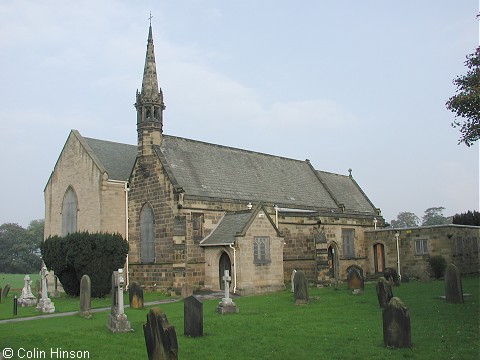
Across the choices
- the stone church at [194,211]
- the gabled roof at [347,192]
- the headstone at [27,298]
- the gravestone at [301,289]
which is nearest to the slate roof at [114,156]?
the stone church at [194,211]

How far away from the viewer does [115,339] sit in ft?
48.9

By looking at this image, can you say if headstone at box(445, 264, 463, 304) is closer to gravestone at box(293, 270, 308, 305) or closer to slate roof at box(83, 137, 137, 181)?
gravestone at box(293, 270, 308, 305)

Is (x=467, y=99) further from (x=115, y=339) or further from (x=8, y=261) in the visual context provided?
(x=8, y=261)

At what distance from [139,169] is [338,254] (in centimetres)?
1655

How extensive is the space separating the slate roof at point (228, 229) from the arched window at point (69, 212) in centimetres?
1112

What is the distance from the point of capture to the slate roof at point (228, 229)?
29.1 metres

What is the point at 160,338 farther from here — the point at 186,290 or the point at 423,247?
the point at 423,247

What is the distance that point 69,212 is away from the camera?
3622 cm

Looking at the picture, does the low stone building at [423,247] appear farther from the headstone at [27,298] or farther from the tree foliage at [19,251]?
the tree foliage at [19,251]

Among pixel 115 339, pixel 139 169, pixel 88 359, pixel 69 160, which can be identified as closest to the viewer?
pixel 88 359

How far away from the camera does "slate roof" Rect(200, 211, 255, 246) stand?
29.1m

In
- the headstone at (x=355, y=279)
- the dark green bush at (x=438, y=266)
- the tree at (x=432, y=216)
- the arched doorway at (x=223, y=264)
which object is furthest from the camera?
the tree at (x=432, y=216)

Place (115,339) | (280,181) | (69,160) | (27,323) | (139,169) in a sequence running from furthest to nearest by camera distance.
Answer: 1. (280,181)
2. (69,160)
3. (139,169)
4. (27,323)
5. (115,339)

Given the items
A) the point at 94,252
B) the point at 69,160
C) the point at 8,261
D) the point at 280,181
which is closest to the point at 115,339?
the point at 94,252
